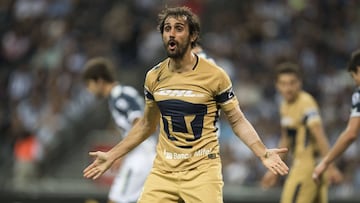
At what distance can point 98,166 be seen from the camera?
336 inches

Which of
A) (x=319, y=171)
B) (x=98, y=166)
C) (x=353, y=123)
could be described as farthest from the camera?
(x=319, y=171)

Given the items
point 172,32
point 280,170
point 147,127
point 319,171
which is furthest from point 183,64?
point 319,171

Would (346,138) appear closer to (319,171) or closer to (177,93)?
(319,171)

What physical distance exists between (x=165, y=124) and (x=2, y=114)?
11644 mm

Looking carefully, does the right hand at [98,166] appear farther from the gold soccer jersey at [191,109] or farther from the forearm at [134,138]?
the gold soccer jersey at [191,109]

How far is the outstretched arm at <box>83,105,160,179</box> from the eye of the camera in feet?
28.0

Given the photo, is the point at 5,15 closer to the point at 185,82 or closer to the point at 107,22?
the point at 107,22

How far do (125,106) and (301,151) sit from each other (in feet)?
6.86

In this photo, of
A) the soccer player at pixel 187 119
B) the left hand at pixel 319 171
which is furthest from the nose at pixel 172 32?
the left hand at pixel 319 171

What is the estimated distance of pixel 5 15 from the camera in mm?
21422

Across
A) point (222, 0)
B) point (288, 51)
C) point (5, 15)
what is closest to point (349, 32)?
point (288, 51)

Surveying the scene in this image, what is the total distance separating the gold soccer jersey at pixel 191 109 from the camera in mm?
8320

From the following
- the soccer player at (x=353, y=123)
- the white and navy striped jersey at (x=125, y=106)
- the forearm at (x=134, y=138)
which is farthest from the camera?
the white and navy striped jersey at (x=125, y=106)

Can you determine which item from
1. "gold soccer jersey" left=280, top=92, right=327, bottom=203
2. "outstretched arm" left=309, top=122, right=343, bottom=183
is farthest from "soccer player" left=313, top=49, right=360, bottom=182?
"gold soccer jersey" left=280, top=92, right=327, bottom=203
